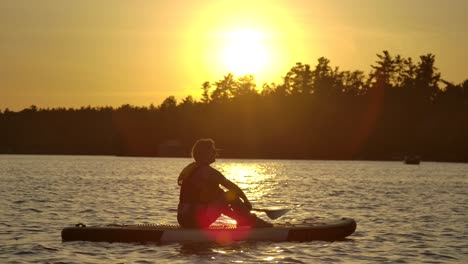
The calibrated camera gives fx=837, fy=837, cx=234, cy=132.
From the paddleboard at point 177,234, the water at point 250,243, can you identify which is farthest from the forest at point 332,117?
the paddleboard at point 177,234

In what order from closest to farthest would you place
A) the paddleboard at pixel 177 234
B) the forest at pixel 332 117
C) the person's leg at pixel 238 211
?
the person's leg at pixel 238 211 < the paddleboard at pixel 177 234 < the forest at pixel 332 117

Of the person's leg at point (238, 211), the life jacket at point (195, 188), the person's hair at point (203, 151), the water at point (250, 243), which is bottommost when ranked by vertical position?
the water at point (250, 243)

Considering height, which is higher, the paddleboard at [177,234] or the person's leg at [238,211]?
the person's leg at [238,211]

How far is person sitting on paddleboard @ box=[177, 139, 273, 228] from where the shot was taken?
21.2 meters

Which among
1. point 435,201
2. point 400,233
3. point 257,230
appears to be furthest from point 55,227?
point 435,201

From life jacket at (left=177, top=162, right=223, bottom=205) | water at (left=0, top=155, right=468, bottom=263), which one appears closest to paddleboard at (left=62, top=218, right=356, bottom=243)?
water at (left=0, top=155, right=468, bottom=263)

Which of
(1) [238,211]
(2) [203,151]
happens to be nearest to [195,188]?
(2) [203,151]

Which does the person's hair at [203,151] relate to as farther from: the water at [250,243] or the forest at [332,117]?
the forest at [332,117]

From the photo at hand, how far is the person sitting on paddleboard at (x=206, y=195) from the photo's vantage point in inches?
837

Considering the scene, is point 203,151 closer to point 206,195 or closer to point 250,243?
point 206,195

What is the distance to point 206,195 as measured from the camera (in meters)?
21.6

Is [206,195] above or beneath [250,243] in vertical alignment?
above

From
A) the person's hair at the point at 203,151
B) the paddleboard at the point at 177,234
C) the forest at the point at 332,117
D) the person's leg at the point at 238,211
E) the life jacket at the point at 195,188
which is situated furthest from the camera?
the forest at the point at 332,117

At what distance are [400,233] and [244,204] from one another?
7.13 metres
